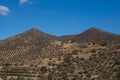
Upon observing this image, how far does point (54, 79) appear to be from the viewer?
5869 centimetres

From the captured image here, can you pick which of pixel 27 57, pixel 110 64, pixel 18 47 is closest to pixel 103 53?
pixel 110 64

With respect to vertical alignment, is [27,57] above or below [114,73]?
above

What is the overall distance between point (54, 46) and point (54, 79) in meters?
27.7

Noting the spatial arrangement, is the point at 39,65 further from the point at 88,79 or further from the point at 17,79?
the point at 88,79

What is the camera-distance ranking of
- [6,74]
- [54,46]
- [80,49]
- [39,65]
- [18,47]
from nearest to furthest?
[6,74], [39,65], [80,49], [54,46], [18,47]

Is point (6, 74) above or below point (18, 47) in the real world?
below

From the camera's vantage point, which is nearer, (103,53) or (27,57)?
(103,53)

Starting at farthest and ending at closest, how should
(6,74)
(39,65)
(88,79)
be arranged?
(39,65), (6,74), (88,79)

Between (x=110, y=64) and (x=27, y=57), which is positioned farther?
(x=27, y=57)

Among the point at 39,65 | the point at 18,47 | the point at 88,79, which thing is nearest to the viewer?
the point at 88,79

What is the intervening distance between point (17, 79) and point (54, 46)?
2997 cm

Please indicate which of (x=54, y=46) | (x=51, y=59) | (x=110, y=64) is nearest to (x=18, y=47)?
(x=54, y=46)

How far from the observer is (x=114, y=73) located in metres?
57.2

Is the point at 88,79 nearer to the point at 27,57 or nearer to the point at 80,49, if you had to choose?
the point at 80,49
